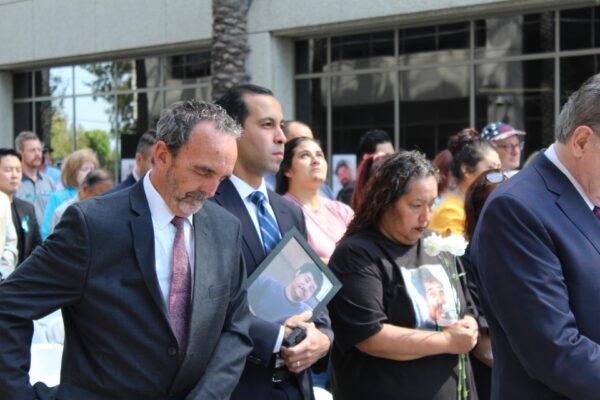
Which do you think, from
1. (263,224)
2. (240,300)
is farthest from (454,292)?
(240,300)

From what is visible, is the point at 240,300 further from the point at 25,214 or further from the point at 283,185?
the point at 25,214

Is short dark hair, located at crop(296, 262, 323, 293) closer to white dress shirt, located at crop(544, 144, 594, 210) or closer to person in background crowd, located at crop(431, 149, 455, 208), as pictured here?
white dress shirt, located at crop(544, 144, 594, 210)

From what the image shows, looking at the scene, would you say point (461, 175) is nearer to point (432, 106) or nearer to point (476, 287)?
point (476, 287)

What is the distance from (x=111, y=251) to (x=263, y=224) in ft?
3.48

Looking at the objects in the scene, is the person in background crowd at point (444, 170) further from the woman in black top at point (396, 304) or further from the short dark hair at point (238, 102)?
the short dark hair at point (238, 102)


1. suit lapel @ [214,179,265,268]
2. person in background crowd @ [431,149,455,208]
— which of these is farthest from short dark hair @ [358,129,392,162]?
suit lapel @ [214,179,265,268]

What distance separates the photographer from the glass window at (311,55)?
14.3 m

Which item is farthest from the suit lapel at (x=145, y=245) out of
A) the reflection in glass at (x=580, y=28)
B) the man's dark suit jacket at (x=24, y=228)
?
the reflection in glass at (x=580, y=28)

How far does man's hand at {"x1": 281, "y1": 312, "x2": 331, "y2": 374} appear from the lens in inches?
138

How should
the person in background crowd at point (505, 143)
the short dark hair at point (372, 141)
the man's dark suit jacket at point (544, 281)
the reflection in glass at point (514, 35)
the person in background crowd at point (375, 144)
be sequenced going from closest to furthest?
the man's dark suit jacket at point (544, 281), the person in background crowd at point (505, 143), the person in background crowd at point (375, 144), the short dark hair at point (372, 141), the reflection in glass at point (514, 35)

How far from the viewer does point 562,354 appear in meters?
2.49

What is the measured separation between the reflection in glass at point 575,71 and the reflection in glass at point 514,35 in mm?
367

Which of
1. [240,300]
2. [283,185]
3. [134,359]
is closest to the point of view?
[134,359]

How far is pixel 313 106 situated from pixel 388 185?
34.7 ft
